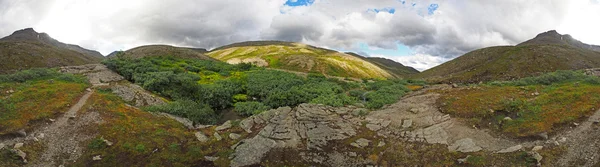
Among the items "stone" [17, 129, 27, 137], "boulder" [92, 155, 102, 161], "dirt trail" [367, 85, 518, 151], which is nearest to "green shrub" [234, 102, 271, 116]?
"dirt trail" [367, 85, 518, 151]

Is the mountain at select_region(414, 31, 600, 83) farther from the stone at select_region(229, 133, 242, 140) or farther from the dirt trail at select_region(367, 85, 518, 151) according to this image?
the stone at select_region(229, 133, 242, 140)

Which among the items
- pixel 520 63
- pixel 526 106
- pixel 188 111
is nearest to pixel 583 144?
pixel 526 106

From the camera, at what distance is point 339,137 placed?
2386cm

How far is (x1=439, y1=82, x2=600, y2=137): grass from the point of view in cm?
2244

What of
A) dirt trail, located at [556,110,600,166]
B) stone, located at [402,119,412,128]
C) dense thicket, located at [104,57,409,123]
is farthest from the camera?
dense thicket, located at [104,57,409,123]

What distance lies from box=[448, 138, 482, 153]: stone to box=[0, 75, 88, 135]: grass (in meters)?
30.8

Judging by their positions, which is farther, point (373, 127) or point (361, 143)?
point (373, 127)

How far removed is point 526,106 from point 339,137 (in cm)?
1555

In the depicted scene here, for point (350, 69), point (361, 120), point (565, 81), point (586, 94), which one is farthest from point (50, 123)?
point (350, 69)

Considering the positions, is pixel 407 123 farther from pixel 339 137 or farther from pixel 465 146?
pixel 339 137

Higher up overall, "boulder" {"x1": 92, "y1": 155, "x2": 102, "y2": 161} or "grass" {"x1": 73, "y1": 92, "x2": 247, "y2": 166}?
"grass" {"x1": 73, "y1": 92, "x2": 247, "y2": 166}

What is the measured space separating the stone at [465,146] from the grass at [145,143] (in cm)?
1511

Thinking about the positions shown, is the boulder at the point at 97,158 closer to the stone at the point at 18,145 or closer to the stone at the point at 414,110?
the stone at the point at 18,145

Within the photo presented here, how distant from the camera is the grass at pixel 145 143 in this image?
21.4 m
